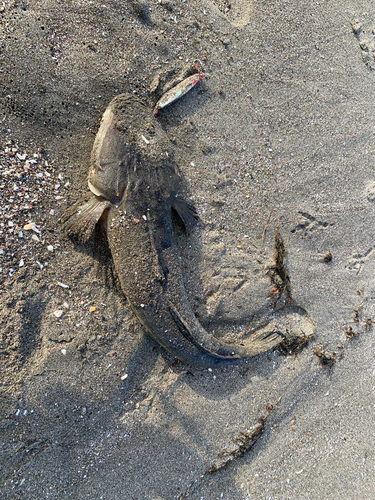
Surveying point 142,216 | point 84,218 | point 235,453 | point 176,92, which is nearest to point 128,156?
point 142,216

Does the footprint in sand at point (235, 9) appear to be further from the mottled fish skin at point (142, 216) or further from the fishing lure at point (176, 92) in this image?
the mottled fish skin at point (142, 216)

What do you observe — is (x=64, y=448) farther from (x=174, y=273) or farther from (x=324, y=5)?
(x=324, y=5)

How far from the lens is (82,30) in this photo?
4516mm

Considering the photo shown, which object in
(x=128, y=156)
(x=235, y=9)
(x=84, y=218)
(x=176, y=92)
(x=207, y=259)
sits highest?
(x=235, y=9)

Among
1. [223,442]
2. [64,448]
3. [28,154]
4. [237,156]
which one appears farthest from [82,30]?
[223,442]

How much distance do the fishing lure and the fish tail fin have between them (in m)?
1.53

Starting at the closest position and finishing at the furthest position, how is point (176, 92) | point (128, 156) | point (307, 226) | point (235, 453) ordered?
point (128, 156) < point (176, 92) < point (235, 453) < point (307, 226)

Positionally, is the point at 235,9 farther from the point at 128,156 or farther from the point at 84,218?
the point at 84,218

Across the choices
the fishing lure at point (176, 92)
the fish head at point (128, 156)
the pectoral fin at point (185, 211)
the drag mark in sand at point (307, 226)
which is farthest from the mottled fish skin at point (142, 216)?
the drag mark in sand at point (307, 226)

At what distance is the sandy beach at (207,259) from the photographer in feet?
14.3

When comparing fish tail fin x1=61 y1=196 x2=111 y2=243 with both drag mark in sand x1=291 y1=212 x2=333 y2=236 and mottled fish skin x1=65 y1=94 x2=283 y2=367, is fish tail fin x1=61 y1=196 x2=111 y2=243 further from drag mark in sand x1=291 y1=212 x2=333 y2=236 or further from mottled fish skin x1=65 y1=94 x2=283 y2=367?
drag mark in sand x1=291 y1=212 x2=333 y2=236

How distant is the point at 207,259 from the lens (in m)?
4.93

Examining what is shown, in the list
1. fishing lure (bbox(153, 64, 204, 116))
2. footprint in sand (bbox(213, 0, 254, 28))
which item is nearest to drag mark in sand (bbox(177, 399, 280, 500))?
fishing lure (bbox(153, 64, 204, 116))

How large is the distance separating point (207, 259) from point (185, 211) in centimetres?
79
